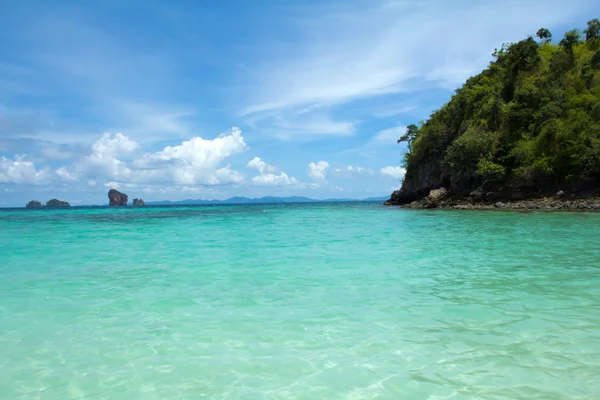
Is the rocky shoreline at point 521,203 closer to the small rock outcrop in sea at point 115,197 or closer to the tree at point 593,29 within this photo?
the tree at point 593,29

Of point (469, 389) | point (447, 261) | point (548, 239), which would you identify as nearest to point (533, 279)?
point (447, 261)

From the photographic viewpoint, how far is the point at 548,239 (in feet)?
45.4

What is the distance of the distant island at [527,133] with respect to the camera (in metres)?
31.3

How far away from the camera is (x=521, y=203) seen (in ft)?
110

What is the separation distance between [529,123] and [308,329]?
130 feet

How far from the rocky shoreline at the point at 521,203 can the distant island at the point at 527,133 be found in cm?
9

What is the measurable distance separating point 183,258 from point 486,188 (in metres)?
34.1

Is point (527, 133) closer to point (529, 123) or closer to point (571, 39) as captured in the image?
point (529, 123)

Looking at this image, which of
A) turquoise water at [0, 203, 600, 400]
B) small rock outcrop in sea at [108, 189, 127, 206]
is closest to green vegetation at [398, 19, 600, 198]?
turquoise water at [0, 203, 600, 400]

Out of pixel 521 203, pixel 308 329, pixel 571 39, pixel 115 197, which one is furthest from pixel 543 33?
pixel 115 197

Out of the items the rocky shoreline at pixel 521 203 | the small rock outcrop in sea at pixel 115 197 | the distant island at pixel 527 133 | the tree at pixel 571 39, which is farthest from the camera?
the small rock outcrop in sea at pixel 115 197

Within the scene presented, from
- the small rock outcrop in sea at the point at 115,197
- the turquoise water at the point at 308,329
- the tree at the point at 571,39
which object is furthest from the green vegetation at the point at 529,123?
the small rock outcrop in sea at the point at 115,197

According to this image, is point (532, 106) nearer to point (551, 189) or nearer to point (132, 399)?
point (551, 189)

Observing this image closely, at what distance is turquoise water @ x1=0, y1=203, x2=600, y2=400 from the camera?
12.8 feet
